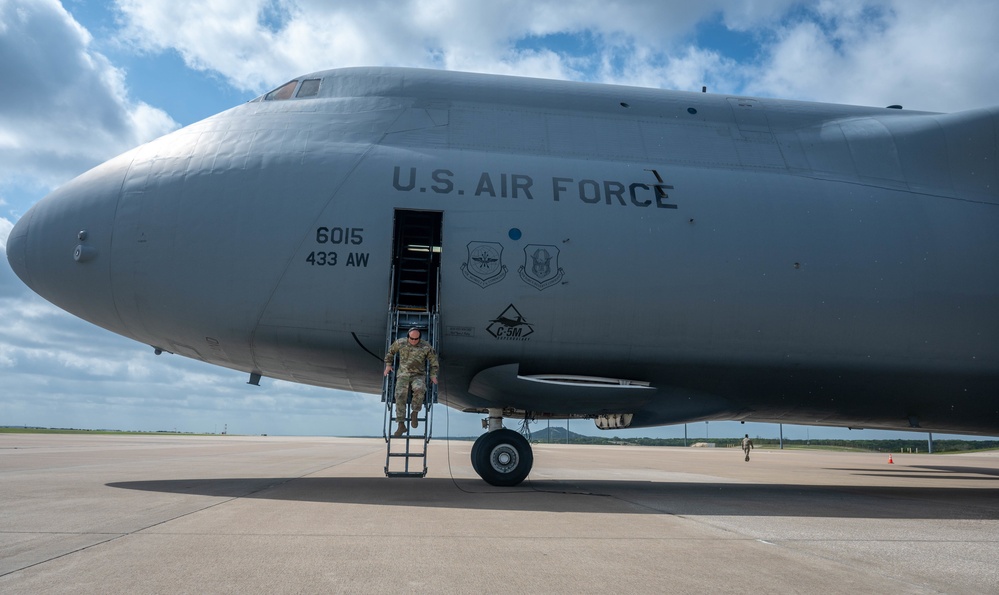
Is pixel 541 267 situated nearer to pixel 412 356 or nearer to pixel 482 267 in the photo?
pixel 482 267

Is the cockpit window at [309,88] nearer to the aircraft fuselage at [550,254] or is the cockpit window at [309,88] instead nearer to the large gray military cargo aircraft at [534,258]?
the large gray military cargo aircraft at [534,258]

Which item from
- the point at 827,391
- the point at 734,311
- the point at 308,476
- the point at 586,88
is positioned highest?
the point at 586,88

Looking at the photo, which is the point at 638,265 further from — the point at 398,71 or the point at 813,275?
the point at 398,71

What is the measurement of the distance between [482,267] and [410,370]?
181 cm

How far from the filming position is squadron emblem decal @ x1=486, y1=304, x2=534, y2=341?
1024 cm

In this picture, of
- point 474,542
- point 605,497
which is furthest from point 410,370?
point 474,542

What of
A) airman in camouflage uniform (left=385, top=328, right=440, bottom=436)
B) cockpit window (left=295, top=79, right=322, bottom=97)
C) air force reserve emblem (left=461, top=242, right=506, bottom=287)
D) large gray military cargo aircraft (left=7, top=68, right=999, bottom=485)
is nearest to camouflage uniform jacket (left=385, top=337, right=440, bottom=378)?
airman in camouflage uniform (left=385, top=328, right=440, bottom=436)

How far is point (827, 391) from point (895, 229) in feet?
8.99

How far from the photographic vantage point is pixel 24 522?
6.33m

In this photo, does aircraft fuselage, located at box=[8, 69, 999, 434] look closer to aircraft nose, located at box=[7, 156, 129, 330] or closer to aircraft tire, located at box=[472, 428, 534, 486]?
aircraft nose, located at box=[7, 156, 129, 330]

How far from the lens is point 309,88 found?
38.9 feet

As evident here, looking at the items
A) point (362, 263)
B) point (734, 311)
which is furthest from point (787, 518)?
point (362, 263)

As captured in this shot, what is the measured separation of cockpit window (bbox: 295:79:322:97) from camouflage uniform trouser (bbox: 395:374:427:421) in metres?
5.23

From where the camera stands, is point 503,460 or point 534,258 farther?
point 503,460
